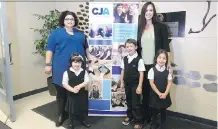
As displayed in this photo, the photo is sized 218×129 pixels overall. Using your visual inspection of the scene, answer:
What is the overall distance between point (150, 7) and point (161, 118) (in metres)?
1.23

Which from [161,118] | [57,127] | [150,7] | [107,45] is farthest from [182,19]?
[57,127]

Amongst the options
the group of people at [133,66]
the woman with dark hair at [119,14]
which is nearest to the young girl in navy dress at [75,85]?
the group of people at [133,66]

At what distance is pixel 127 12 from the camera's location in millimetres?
2385

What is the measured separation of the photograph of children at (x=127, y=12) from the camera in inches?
93.6

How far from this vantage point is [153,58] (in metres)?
2.22

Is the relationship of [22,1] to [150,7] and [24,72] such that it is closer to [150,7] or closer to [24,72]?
[24,72]

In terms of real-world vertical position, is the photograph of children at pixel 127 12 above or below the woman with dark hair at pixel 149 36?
above

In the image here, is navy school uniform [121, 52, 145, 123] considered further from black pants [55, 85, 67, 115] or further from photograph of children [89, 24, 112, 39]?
black pants [55, 85, 67, 115]

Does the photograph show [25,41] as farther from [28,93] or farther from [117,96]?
[117,96]

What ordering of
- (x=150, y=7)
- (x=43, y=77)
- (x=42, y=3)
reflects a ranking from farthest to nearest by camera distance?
(x=43, y=77), (x=42, y=3), (x=150, y=7)

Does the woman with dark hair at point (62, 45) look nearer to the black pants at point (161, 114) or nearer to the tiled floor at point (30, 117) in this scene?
the tiled floor at point (30, 117)

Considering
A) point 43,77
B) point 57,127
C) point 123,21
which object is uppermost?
point 123,21

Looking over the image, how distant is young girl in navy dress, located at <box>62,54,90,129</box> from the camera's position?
7.04 ft

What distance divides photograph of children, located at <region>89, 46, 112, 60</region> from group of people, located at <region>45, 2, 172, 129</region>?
0.16 metres
